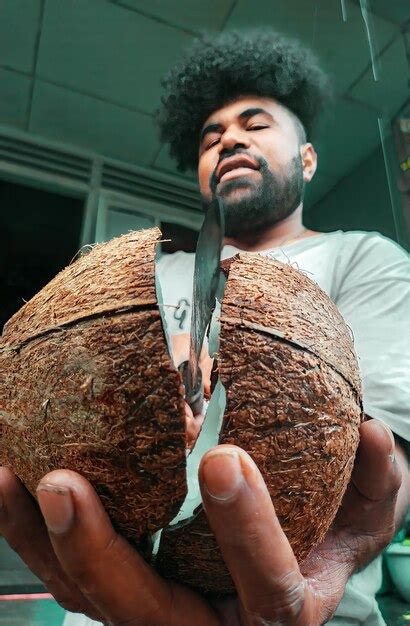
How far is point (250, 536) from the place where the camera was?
45 cm

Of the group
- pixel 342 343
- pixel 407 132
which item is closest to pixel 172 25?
pixel 407 132

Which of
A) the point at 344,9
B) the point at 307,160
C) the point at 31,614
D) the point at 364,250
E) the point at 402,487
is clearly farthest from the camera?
the point at 344,9

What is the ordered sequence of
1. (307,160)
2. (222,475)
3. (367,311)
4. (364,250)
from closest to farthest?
1. (222,475)
2. (367,311)
3. (364,250)
4. (307,160)

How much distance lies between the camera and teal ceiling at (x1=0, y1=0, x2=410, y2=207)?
1.62 m

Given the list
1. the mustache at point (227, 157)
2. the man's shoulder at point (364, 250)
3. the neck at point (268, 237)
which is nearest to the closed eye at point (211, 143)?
the mustache at point (227, 157)

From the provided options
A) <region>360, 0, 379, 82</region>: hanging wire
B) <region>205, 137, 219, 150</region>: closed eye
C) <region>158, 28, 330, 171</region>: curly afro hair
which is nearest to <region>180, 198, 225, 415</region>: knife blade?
<region>205, 137, 219, 150</region>: closed eye

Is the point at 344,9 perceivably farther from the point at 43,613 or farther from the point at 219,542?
the point at 43,613

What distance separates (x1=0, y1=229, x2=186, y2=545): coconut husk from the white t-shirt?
0.75 ft

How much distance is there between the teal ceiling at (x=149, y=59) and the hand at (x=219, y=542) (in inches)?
54.1

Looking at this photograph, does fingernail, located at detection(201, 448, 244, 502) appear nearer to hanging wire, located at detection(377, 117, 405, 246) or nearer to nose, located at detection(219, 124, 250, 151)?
nose, located at detection(219, 124, 250, 151)

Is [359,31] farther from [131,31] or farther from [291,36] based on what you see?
[131,31]

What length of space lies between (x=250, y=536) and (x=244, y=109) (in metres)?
1.07

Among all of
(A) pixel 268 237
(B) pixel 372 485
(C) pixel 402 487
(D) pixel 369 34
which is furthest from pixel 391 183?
(B) pixel 372 485

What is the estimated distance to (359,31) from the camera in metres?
1.64
